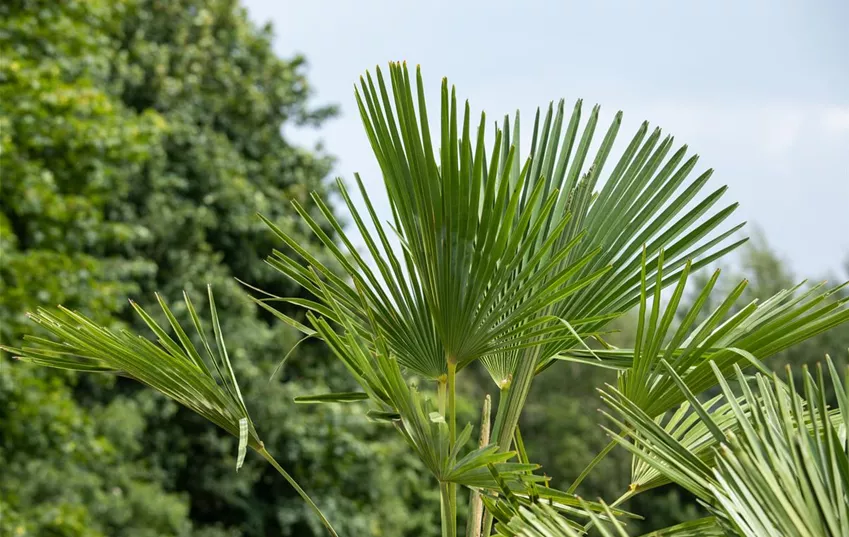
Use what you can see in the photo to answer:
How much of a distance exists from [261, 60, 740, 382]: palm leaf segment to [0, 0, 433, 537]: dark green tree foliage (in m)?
3.52

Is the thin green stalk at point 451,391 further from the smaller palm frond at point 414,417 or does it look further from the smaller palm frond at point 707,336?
the smaller palm frond at point 707,336

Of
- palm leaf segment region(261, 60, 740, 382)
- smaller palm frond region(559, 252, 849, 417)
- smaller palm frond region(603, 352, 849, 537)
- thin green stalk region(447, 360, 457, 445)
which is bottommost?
smaller palm frond region(603, 352, 849, 537)

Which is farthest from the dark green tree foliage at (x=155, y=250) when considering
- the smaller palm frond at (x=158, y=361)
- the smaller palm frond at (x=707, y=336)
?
the smaller palm frond at (x=707, y=336)

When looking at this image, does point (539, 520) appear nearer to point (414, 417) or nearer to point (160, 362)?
point (414, 417)

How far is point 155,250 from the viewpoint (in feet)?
20.3

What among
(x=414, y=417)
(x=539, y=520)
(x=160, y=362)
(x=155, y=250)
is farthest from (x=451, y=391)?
(x=155, y=250)

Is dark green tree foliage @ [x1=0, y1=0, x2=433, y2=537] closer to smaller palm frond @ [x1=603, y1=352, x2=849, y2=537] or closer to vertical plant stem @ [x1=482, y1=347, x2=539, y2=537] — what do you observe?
vertical plant stem @ [x1=482, y1=347, x2=539, y2=537]

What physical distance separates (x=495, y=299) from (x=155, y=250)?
561 centimetres

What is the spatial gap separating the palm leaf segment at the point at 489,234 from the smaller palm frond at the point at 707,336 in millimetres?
83

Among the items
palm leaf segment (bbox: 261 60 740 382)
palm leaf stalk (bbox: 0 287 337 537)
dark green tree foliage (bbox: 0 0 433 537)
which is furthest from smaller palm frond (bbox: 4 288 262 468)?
dark green tree foliage (bbox: 0 0 433 537)

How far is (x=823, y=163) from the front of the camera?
80.0 feet

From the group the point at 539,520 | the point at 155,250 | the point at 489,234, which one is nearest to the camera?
the point at 539,520

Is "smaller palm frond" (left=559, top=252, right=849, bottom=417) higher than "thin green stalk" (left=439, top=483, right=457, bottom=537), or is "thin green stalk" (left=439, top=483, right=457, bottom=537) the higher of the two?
"smaller palm frond" (left=559, top=252, right=849, bottom=417)

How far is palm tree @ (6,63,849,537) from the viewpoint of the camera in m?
0.86
